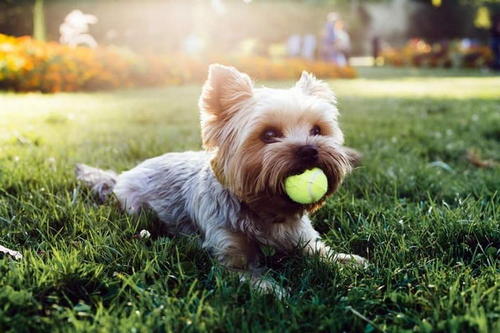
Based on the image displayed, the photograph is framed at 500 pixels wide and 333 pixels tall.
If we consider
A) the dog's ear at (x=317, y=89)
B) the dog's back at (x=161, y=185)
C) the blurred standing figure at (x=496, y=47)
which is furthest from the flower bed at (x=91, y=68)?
the blurred standing figure at (x=496, y=47)

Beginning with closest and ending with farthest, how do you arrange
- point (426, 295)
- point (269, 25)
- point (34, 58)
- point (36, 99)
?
point (426, 295) < point (36, 99) < point (34, 58) < point (269, 25)

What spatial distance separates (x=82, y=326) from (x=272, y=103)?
6.12 feet

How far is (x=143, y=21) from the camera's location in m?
28.9

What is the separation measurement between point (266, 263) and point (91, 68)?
41.7ft

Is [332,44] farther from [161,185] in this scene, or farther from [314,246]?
[314,246]

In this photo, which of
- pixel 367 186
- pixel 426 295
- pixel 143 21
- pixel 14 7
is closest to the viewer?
pixel 426 295

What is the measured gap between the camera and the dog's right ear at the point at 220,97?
3.48 m

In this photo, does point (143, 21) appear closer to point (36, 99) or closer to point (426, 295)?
point (36, 99)

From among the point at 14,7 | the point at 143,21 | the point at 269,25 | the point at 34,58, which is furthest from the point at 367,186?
the point at 269,25

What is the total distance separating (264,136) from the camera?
3381 mm

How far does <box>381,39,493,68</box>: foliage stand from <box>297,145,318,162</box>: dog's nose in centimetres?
3042

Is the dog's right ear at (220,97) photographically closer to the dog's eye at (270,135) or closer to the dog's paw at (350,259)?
the dog's eye at (270,135)

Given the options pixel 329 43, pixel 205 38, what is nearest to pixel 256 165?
pixel 329 43

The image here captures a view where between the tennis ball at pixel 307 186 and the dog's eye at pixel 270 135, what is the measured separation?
0.36 metres
